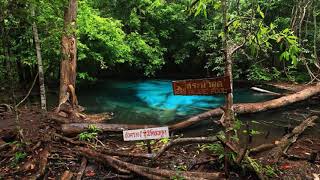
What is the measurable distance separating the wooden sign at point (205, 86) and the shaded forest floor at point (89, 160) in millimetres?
1233

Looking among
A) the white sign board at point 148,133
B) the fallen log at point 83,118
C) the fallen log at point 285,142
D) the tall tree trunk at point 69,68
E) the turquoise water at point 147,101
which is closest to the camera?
the white sign board at point 148,133

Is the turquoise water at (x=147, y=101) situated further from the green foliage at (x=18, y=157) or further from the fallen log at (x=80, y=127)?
the green foliage at (x=18, y=157)

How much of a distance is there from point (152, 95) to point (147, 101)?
5.60ft

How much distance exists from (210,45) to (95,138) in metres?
13.1

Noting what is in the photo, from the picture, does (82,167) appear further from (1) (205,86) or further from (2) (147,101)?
(2) (147,101)

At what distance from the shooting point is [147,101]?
15383mm

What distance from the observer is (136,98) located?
53.3ft

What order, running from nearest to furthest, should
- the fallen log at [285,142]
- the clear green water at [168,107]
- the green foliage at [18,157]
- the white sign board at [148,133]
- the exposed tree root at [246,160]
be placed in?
the exposed tree root at [246,160] → the white sign board at [148,133] → the fallen log at [285,142] → the green foliage at [18,157] → the clear green water at [168,107]

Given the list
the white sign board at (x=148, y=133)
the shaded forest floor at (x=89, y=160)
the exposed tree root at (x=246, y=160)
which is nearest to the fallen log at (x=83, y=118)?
the shaded forest floor at (x=89, y=160)

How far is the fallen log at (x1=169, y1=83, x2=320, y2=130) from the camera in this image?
9397mm

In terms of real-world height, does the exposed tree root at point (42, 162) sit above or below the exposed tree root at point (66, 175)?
above

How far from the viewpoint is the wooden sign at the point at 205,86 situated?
5125mm

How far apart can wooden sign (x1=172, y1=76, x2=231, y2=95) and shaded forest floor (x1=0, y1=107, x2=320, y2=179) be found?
1233mm

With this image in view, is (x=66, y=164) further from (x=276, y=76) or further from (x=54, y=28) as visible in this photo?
(x=276, y=76)
